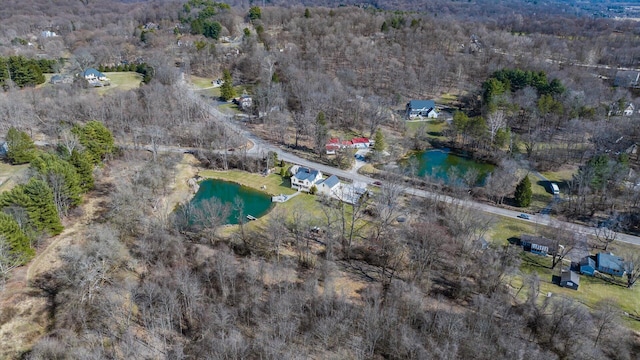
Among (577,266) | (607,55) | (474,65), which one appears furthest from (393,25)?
(577,266)

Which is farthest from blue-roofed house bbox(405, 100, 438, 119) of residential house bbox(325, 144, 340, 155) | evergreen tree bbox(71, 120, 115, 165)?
evergreen tree bbox(71, 120, 115, 165)

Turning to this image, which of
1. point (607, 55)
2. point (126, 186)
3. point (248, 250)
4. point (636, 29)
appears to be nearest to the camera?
point (248, 250)

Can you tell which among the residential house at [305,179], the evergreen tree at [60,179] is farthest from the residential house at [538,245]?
the evergreen tree at [60,179]

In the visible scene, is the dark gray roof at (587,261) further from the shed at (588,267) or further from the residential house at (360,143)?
the residential house at (360,143)

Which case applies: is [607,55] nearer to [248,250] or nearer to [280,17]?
[280,17]

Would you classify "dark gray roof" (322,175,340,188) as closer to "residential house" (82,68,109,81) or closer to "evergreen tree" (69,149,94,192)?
"evergreen tree" (69,149,94,192)

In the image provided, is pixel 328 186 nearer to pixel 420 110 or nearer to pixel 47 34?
pixel 420 110
